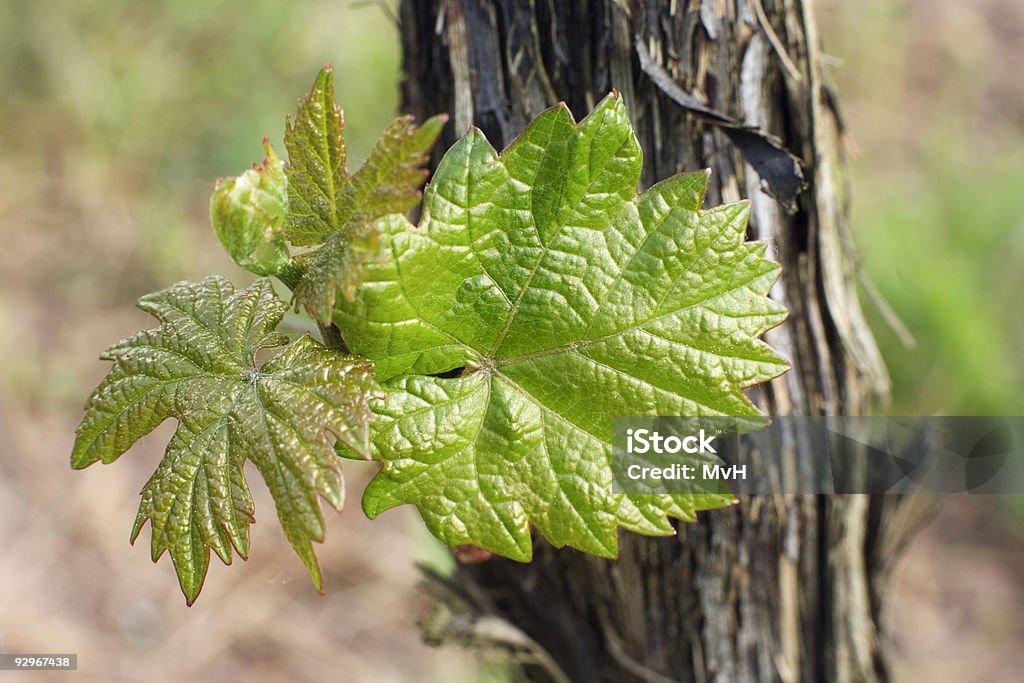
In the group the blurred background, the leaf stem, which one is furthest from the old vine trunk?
the blurred background

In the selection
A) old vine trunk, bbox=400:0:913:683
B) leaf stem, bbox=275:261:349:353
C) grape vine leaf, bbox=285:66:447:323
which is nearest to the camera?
grape vine leaf, bbox=285:66:447:323

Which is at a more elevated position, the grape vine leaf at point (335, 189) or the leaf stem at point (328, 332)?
the grape vine leaf at point (335, 189)

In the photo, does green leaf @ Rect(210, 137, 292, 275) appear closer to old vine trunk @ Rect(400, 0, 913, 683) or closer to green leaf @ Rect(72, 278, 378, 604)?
green leaf @ Rect(72, 278, 378, 604)

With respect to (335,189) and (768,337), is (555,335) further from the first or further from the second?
A: (768,337)

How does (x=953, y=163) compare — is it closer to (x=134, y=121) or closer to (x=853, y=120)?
(x=853, y=120)

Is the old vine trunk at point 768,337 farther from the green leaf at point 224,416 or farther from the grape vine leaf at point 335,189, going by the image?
the green leaf at point 224,416

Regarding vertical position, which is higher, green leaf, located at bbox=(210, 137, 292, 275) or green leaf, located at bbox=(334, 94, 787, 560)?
green leaf, located at bbox=(210, 137, 292, 275)

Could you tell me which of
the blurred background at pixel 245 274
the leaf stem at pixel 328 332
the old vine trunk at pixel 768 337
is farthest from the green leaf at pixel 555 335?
the blurred background at pixel 245 274
